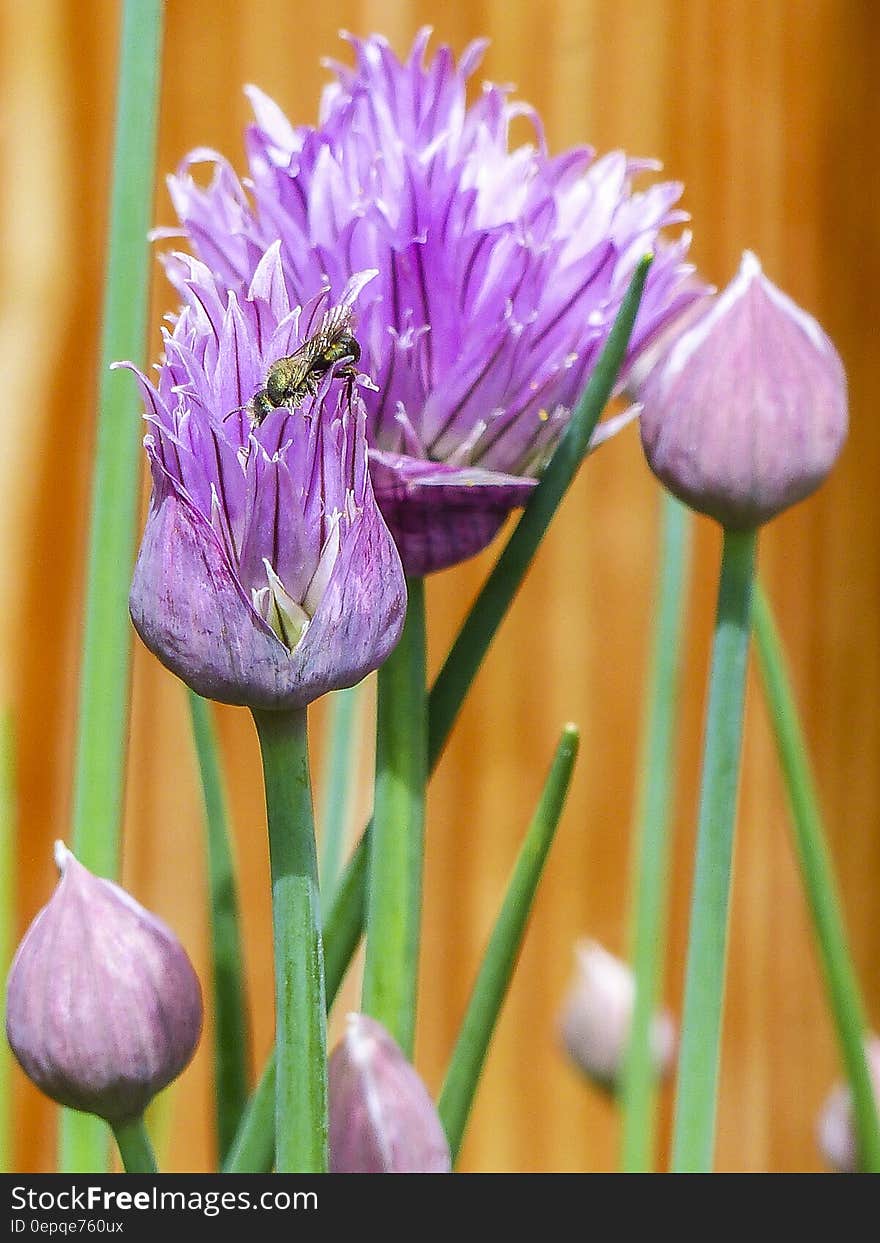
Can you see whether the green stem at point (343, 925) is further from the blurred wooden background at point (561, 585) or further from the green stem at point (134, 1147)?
the blurred wooden background at point (561, 585)

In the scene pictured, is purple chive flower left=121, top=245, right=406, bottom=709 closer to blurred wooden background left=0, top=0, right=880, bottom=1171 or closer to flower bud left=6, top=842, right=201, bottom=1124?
flower bud left=6, top=842, right=201, bottom=1124

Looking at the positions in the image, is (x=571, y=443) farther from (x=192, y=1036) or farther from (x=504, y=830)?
(x=504, y=830)

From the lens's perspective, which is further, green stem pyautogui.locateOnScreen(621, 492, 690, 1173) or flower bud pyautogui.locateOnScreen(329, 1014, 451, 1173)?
green stem pyautogui.locateOnScreen(621, 492, 690, 1173)

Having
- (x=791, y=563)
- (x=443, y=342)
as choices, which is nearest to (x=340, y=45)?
(x=791, y=563)

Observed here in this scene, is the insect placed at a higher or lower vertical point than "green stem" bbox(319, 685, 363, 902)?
higher

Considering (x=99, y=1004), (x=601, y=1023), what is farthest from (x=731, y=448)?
(x=601, y=1023)

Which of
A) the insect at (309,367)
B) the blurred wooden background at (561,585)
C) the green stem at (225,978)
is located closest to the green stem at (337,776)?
the green stem at (225,978)


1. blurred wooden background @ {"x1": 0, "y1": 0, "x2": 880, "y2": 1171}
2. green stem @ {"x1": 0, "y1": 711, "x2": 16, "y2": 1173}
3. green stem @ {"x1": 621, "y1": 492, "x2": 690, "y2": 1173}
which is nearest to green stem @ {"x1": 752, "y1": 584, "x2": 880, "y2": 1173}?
green stem @ {"x1": 621, "y1": 492, "x2": 690, "y2": 1173}
